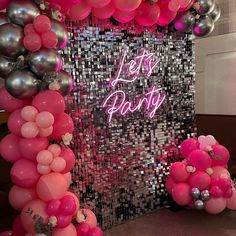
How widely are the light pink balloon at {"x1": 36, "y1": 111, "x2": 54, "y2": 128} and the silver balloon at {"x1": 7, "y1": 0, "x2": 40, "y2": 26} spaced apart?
616 mm

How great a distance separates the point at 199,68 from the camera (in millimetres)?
5148

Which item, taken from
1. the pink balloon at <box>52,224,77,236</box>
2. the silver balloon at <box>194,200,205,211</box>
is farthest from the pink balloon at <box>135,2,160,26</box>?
the pink balloon at <box>52,224,77,236</box>

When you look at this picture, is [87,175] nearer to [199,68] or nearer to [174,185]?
[174,185]

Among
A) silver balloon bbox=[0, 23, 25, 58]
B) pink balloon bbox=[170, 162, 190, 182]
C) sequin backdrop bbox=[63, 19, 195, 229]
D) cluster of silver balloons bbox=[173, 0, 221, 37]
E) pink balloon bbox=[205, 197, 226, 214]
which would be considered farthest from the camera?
cluster of silver balloons bbox=[173, 0, 221, 37]

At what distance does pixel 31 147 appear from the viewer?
2176mm

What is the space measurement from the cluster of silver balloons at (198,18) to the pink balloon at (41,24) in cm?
166

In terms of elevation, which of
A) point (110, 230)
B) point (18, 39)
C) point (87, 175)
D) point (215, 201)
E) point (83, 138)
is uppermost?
point (18, 39)

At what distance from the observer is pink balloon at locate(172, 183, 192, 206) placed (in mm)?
3137

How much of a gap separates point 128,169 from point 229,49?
260cm

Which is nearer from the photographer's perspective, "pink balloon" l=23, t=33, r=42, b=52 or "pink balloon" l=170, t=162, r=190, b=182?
"pink balloon" l=23, t=33, r=42, b=52

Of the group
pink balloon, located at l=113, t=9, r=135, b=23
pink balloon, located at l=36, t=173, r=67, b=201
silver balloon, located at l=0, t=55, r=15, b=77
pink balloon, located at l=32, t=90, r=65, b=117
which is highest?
pink balloon, located at l=113, t=9, r=135, b=23

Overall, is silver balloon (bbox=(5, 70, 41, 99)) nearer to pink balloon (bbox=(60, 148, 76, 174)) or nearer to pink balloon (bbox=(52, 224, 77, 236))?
pink balloon (bbox=(60, 148, 76, 174))

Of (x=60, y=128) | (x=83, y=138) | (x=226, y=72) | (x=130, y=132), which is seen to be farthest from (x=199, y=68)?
(x=60, y=128)

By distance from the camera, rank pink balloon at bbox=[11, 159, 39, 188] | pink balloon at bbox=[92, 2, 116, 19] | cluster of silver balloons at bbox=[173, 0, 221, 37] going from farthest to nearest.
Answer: cluster of silver balloons at bbox=[173, 0, 221, 37], pink balloon at bbox=[92, 2, 116, 19], pink balloon at bbox=[11, 159, 39, 188]
